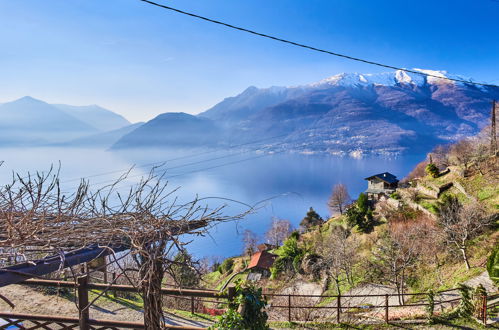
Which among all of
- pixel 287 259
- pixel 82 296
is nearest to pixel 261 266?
pixel 287 259

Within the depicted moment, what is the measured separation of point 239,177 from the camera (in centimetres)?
14788

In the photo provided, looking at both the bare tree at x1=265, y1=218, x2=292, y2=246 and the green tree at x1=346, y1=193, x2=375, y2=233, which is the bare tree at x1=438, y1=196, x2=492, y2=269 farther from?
the bare tree at x1=265, y1=218, x2=292, y2=246

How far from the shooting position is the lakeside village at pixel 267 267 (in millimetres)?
2607

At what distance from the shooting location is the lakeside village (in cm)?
261

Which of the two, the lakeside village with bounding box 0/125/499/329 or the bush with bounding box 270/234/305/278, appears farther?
the bush with bounding box 270/234/305/278

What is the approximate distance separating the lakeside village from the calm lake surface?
123 ft

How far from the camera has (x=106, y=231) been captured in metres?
2.74

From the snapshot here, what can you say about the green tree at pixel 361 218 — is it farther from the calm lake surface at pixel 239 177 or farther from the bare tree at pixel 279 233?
the calm lake surface at pixel 239 177

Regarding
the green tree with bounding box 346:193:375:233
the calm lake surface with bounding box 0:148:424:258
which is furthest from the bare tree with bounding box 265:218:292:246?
the green tree with bounding box 346:193:375:233

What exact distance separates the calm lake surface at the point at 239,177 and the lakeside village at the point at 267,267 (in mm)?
37633

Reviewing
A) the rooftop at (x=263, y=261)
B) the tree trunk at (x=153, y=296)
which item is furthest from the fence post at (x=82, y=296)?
the rooftop at (x=263, y=261)

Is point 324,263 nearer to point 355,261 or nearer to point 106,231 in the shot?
point 355,261

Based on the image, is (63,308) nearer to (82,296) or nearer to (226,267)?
(82,296)

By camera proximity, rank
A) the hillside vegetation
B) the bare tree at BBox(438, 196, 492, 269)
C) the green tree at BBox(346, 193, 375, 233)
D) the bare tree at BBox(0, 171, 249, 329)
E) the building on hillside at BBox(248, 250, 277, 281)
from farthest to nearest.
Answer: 1. the building on hillside at BBox(248, 250, 277, 281)
2. the green tree at BBox(346, 193, 375, 233)
3. the bare tree at BBox(438, 196, 492, 269)
4. the hillside vegetation
5. the bare tree at BBox(0, 171, 249, 329)
